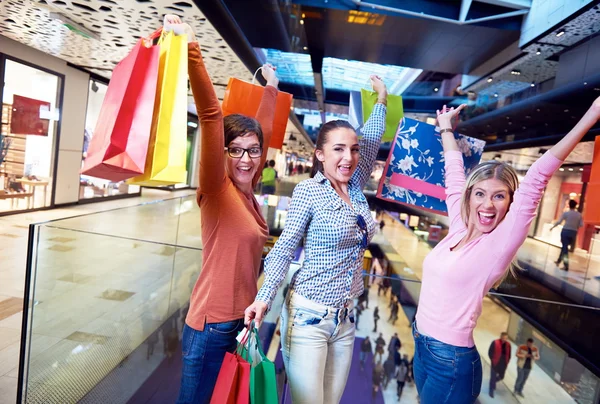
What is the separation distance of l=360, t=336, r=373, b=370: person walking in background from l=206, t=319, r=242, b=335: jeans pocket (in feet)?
5.73

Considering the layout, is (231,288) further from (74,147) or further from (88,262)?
(74,147)

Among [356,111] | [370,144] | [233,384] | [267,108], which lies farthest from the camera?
[356,111]

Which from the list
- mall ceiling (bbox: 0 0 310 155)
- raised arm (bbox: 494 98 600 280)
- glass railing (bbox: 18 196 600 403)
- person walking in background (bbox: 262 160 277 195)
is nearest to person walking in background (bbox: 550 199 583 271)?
glass railing (bbox: 18 196 600 403)

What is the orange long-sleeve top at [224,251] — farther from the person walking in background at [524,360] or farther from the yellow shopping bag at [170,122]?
the person walking in background at [524,360]

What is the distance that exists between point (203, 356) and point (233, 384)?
32 cm

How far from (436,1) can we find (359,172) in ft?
27.6

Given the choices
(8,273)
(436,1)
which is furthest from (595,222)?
(436,1)

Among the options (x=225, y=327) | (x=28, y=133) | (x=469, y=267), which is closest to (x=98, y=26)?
(x=28, y=133)

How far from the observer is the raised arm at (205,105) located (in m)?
1.32

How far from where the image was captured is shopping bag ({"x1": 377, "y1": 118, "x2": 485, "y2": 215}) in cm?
217

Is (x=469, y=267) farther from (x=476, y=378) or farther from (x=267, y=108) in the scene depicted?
(x=267, y=108)

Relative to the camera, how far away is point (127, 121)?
1312mm

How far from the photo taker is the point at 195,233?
196 inches

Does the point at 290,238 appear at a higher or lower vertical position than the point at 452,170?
lower
